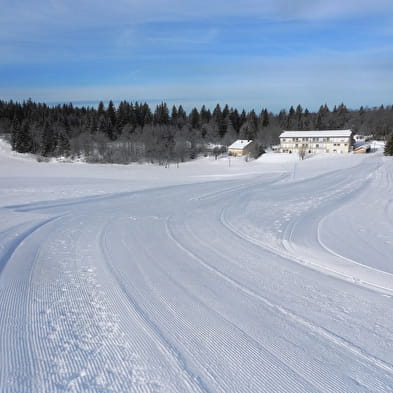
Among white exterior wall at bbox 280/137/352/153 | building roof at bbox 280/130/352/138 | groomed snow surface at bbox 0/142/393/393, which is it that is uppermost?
building roof at bbox 280/130/352/138

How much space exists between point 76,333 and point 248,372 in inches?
84.4

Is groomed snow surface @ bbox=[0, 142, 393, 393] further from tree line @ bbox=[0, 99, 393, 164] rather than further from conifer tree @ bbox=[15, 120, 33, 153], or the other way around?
conifer tree @ bbox=[15, 120, 33, 153]

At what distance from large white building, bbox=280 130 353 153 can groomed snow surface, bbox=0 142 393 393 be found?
68.1m

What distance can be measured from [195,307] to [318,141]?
252 feet

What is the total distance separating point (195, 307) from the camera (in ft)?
15.5

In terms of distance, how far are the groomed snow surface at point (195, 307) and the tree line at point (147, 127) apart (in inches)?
2362

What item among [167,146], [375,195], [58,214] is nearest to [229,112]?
[167,146]

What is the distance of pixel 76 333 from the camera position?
3.97 metres

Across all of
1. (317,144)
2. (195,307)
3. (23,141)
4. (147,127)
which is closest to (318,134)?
(317,144)

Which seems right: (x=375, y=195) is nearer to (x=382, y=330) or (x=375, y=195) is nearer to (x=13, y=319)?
(x=382, y=330)

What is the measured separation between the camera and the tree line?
71625 mm

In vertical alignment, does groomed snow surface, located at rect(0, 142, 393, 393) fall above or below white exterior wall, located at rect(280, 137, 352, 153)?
below

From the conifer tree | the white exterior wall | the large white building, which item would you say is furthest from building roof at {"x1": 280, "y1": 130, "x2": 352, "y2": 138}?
the conifer tree

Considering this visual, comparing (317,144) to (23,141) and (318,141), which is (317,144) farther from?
(23,141)
